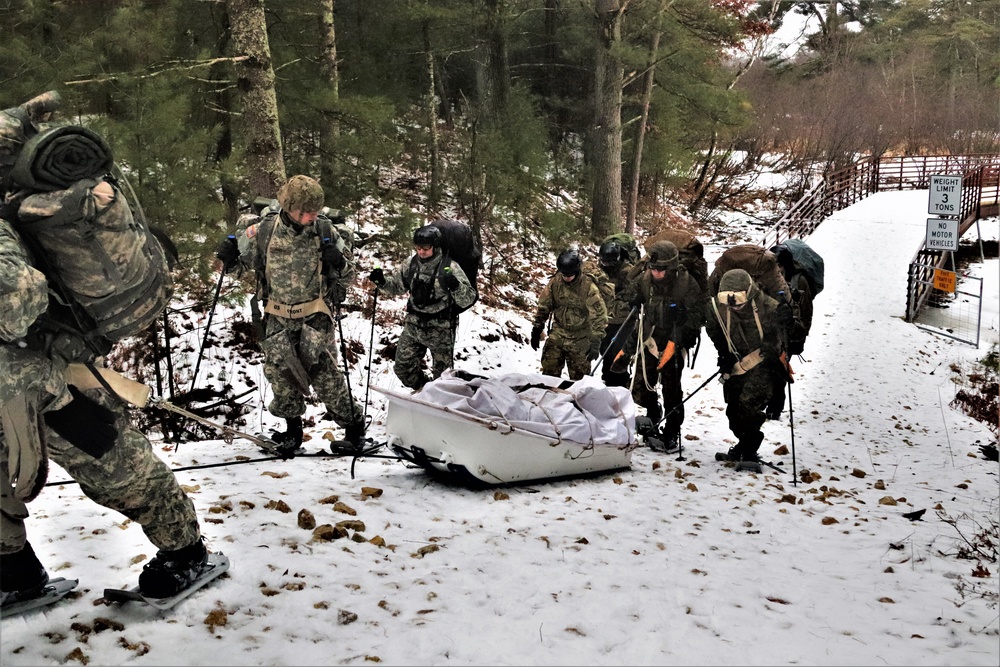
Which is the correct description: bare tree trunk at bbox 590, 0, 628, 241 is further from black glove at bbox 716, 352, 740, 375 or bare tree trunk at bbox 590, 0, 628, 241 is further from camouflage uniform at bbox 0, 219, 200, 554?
camouflage uniform at bbox 0, 219, 200, 554

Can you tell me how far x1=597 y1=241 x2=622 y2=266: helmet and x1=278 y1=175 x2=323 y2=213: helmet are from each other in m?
3.79

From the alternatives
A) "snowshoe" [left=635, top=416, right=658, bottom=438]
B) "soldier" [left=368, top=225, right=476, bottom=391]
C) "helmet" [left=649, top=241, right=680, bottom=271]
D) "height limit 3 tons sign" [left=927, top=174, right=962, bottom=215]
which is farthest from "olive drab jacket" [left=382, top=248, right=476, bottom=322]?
"height limit 3 tons sign" [left=927, top=174, right=962, bottom=215]

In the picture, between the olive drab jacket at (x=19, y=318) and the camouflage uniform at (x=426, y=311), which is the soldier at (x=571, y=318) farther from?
the olive drab jacket at (x=19, y=318)

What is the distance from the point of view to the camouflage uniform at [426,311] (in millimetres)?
6859

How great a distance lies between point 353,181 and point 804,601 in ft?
26.1

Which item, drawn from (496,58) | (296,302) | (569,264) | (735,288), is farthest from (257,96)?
(496,58)

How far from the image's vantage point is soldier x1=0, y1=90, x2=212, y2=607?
2979 mm

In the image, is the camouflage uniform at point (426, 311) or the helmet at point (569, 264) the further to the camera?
the helmet at point (569, 264)

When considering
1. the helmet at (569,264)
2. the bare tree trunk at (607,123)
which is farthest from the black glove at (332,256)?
the bare tree trunk at (607,123)

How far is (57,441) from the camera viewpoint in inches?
126

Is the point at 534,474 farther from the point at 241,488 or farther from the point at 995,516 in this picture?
the point at 995,516

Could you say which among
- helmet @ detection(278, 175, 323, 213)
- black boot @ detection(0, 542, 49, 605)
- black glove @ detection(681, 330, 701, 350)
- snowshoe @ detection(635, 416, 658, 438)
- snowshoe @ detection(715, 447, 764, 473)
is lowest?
snowshoe @ detection(715, 447, 764, 473)

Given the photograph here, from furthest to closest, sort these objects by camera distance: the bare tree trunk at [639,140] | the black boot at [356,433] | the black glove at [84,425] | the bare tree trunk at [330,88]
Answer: the bare tree trunk at [639,140] < the bare tree trunk at [330,88] < the black boot at [356,433] < the black glove at [84,425]

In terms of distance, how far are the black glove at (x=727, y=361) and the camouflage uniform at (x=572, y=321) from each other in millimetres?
1224
